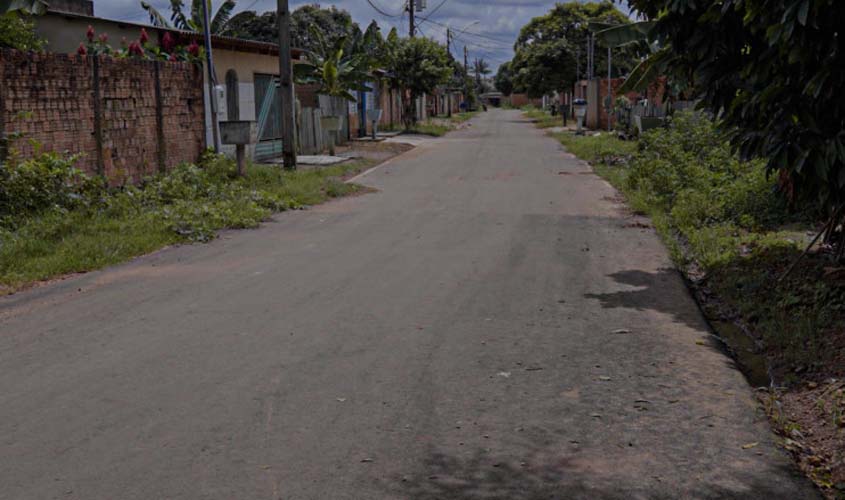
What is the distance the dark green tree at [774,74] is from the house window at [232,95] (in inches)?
587

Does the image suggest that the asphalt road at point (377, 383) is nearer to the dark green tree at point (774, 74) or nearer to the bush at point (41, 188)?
the dark green tree at point (774, 74)

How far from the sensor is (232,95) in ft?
72.2

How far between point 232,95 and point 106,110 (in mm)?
8245

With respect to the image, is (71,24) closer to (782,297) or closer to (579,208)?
(579,208)

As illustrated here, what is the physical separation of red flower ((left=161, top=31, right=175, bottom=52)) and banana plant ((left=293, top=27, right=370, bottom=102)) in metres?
7.81

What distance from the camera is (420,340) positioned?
6.64m

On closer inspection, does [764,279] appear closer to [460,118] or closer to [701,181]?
[701,181]

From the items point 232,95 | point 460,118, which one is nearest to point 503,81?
point 460,118

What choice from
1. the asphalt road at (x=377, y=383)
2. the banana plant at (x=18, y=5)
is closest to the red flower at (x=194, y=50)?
the banana plant at (x=18, y=5)

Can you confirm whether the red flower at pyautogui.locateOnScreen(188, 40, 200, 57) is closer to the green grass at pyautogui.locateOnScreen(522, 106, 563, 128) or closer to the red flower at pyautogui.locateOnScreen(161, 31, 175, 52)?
the red flower at pyautogui.locateOnScreen(161, 31, 175, 52)

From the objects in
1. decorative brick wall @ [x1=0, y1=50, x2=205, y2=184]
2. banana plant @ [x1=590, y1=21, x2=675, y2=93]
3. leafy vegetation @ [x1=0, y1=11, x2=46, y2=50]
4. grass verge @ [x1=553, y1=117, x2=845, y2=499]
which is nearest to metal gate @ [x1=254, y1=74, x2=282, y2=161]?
decorative brick wall @ [x1=0, y1=50, x2=205, y2=184]

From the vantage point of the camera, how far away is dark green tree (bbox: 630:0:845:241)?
6.32m

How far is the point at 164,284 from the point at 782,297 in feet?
18.7

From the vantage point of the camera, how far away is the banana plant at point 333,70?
26.7 metres
